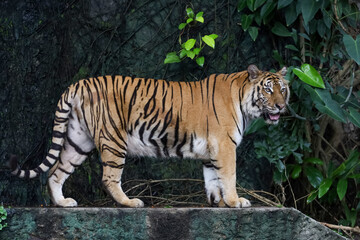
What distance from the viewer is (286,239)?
4625 millimetres

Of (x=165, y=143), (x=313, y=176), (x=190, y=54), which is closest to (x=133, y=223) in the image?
(x=165, y=143)

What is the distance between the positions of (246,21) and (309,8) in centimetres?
74

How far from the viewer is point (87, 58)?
646 centimetres

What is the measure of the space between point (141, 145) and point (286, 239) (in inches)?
58.5

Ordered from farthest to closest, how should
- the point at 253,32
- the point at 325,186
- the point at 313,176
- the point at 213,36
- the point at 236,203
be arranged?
the point at 313,176
the point at 253,32
the point at 325,186
the point at 213,36
the point at 236,203

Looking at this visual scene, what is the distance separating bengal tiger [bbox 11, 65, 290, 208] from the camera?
186 inches

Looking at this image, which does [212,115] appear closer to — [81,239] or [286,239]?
[286,239]

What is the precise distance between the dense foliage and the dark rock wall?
30 centimetres

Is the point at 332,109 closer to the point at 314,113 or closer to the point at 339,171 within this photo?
the point at 314,113

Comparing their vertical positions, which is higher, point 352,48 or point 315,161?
point 352,48

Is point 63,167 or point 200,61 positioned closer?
point 63,167

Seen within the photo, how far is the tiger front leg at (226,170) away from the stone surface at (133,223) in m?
0.22

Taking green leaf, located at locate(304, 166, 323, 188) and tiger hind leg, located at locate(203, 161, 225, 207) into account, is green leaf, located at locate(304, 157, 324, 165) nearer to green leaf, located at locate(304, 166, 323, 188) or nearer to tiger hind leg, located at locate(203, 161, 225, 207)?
green leaf, located at locate(304, 166, 323, 188)

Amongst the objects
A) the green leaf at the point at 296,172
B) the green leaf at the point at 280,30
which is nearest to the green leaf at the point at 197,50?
the green leaf at the point at 280,30
